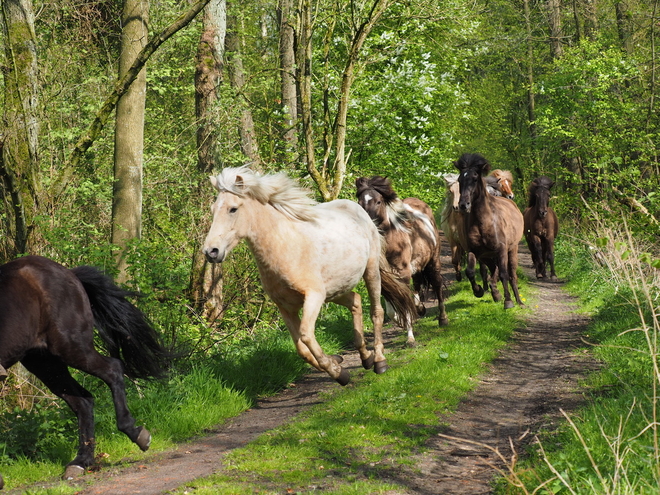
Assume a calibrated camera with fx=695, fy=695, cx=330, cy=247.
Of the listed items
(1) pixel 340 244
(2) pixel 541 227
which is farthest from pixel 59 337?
(2) pixel 541 227

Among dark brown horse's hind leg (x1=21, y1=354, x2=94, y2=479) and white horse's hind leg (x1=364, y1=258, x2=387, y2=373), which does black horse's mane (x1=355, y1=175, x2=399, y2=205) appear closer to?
white horse's hind leg (x1=364, y1=258, x2=387, y2=373)

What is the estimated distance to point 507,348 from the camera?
32.3 feet

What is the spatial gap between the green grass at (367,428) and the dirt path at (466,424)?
17cm

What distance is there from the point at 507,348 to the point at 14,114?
7.03 metres

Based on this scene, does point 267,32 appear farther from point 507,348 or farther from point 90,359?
point 90,359

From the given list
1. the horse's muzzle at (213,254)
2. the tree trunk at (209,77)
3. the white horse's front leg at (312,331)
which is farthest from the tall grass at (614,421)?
the tree trunk at (209,77)

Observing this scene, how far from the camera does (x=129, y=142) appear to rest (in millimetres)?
10047

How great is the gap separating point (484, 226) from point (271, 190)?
6322 mm

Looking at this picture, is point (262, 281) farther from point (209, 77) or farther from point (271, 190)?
point (209, 77)

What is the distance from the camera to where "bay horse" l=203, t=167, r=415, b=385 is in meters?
6.59

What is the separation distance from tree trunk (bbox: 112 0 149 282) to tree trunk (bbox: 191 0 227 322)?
1.74m

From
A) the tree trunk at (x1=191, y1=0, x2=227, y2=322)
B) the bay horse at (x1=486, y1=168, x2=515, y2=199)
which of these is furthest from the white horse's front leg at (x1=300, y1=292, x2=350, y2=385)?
the bay horse at (x1=486, y1=168, x2=515, y2=199)

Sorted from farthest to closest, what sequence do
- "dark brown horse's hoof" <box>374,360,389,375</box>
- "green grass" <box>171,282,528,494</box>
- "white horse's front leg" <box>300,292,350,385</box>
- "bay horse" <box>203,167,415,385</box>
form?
"dark brown horse's hoof" <box>374,360,389,375</box> → "white horse's front leg" <box>300,292,350,385</box> → "bay horse" <box>203,167,415,385</box> → "green grass" <box>171,282,528,494</box>

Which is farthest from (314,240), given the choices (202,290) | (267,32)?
(267,32)
